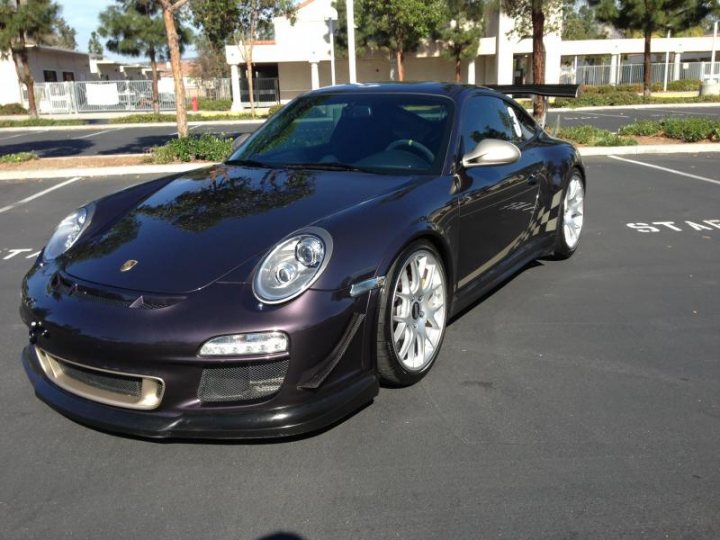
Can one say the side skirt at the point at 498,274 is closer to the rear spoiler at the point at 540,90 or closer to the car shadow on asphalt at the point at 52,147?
the rear spoiler at the point at 540,90

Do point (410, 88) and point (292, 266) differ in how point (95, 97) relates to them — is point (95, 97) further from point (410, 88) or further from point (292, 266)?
point (292, 266)

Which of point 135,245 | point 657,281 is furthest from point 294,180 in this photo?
point 657,281

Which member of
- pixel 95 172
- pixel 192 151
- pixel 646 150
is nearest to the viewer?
pixel 95 172

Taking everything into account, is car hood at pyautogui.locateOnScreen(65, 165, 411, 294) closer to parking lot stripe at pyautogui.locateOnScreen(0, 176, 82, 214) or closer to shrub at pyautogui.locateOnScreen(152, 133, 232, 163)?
parking lot stripe at pyautogui.locateOnScreen(0, 176, 82, 214)

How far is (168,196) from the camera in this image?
3838 millimetres

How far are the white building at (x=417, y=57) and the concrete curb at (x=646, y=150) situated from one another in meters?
22.1

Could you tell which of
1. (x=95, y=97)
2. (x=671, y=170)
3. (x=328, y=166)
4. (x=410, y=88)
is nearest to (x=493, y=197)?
(x=410, y=88)

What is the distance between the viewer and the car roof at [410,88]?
436 centimetres

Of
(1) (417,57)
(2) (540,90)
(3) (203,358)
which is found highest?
(1) (417,57)

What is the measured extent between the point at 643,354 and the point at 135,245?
2.96m

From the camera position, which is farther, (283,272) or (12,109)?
(12,109)

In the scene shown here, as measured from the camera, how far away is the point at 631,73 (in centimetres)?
4550

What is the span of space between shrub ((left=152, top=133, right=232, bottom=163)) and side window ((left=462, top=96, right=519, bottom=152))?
8.71 m

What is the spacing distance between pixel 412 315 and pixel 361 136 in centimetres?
133
